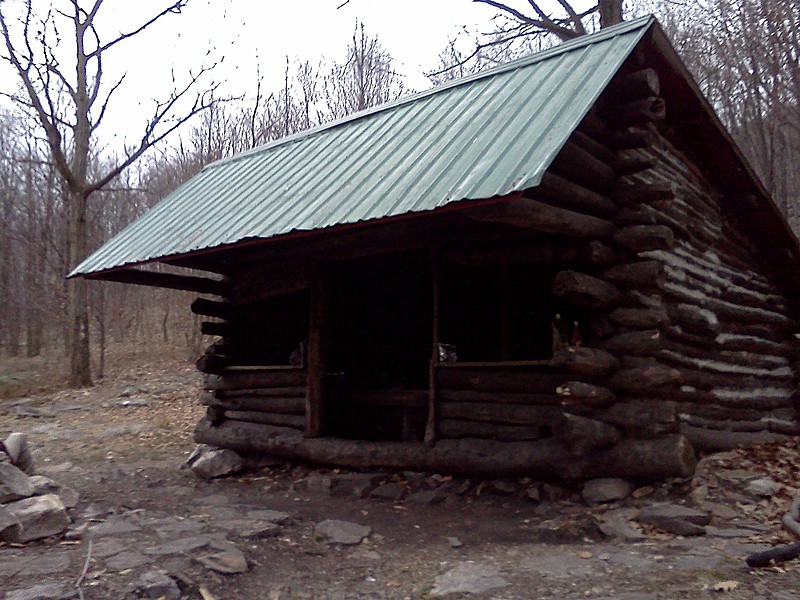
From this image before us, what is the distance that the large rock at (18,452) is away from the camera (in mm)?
6508

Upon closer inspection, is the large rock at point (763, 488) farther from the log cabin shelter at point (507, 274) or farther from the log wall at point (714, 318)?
the log wall at point (714, 318)

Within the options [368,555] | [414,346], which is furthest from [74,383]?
[368,555]

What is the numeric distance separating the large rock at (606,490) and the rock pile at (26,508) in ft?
14.6

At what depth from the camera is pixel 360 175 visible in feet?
24.4

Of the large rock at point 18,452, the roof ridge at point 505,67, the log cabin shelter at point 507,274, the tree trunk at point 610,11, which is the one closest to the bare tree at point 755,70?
the tree trunk at point 610,11

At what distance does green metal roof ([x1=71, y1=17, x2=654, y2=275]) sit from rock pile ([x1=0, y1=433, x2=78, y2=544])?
2781 mm

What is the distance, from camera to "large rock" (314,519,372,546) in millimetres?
5863

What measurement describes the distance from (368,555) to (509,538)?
3.88 feet

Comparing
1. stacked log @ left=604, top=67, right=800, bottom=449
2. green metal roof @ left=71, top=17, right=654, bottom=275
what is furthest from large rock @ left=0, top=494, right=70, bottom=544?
stacked log @ left=604, top=67, right=800, bottom=449

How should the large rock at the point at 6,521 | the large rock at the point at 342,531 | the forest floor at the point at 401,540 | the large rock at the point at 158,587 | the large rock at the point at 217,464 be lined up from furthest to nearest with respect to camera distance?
1. the large rock at the point at 217,464
2. the large rock at the point at 342,531
3. the large rock at the point at 6,521
4. the forest floor at the point at 401,540
5. the large rock at the point at 158,587

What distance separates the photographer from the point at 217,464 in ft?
30.3

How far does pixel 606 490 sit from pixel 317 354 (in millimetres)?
3869

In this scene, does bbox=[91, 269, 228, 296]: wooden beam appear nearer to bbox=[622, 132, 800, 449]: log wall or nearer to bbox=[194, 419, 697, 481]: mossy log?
bbox=[194, 419, 697, 481]: mossy log

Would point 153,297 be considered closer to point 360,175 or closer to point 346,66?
point 346,66
